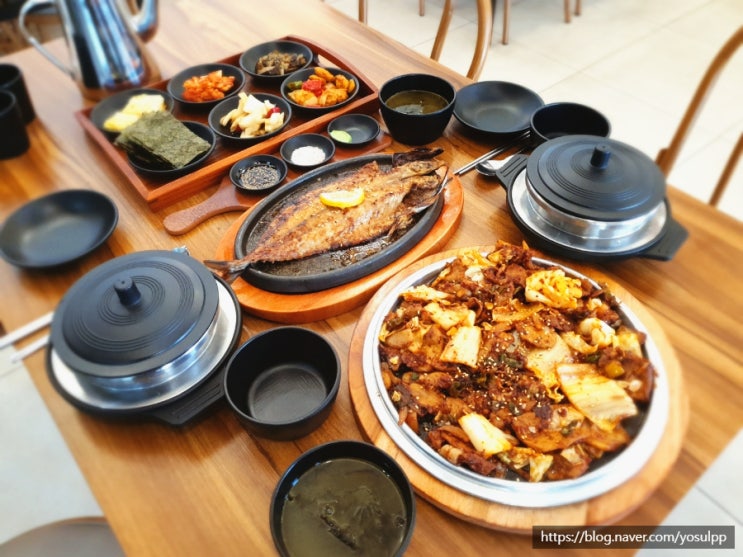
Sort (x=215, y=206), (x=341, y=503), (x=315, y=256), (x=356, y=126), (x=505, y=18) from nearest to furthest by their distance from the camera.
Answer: (x=341, y=503) < (x=315, y=256) < (x=215, y=206) < (x=356, y=126) < (x=505, y=18)

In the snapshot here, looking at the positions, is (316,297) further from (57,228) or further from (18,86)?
(18,86)

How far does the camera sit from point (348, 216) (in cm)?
138

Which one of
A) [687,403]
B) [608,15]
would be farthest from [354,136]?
[608,15]

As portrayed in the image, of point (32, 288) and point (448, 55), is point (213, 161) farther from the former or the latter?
point (448, 55)

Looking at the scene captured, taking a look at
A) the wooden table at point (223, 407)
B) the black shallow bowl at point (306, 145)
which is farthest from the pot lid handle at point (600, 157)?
the black shallow bowl at point (306, 145)

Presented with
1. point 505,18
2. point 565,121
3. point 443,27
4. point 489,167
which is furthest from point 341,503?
point 505,18

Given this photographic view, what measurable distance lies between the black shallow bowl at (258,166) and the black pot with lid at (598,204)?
2.26ft

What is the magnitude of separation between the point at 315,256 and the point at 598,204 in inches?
26.9

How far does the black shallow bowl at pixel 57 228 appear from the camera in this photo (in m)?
1.34

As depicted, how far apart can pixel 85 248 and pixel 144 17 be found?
95cm

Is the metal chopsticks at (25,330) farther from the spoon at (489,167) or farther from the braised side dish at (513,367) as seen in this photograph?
the spoon at (489,167)

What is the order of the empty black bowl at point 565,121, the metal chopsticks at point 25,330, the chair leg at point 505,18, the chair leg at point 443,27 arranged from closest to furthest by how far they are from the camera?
1. the metal chopsticks at point 25,330
2. the empty black bowl at point 565,121
3. the chair leg at point 443,27
4. the chair leg at point 505,18

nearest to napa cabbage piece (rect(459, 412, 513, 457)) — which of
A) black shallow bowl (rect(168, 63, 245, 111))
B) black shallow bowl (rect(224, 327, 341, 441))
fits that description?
black shallow bowl (rect(224, 327, 341, 441))

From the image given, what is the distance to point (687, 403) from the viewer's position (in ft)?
3.36
